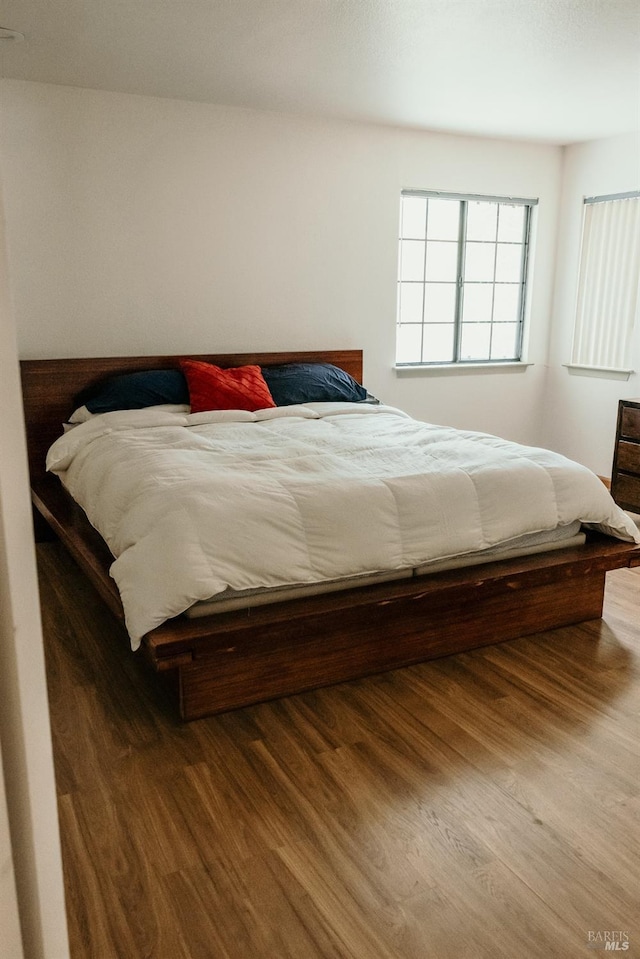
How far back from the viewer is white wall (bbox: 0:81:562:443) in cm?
390

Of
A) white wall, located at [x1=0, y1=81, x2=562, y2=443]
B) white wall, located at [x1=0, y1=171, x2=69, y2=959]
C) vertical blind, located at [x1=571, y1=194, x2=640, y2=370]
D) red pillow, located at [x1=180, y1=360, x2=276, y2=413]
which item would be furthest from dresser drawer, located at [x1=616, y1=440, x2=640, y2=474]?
white wall, located at [x1=0, y1=171, x2=69, y2=959]

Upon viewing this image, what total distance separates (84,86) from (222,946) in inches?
152

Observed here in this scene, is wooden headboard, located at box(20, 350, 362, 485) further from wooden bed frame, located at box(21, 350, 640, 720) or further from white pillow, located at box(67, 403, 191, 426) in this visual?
wooden bed frame, located at box(21, 350, 640, 720)

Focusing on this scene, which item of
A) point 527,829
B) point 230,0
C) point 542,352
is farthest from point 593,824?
point 542,352

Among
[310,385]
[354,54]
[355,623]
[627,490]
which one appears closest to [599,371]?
[627,490]

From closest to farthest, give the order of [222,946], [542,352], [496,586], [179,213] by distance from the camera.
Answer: [222,946], [496,586], [179,213], [542,352]

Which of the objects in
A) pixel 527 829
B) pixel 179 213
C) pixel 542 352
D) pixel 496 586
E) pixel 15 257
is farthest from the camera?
pixel 542 352

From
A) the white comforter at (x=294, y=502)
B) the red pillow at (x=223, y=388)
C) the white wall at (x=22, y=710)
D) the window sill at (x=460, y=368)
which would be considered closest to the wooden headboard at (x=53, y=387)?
the red pillow at (x=223, y=388)

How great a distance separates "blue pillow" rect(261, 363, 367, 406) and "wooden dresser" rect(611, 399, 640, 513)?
1.50 metres

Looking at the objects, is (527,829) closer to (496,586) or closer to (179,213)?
(496,586)

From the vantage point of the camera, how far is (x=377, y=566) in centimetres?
246

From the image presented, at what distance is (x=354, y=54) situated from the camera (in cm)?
326

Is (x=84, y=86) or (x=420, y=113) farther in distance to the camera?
(x=420, y=113)

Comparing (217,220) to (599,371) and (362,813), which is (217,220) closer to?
(599,371)
